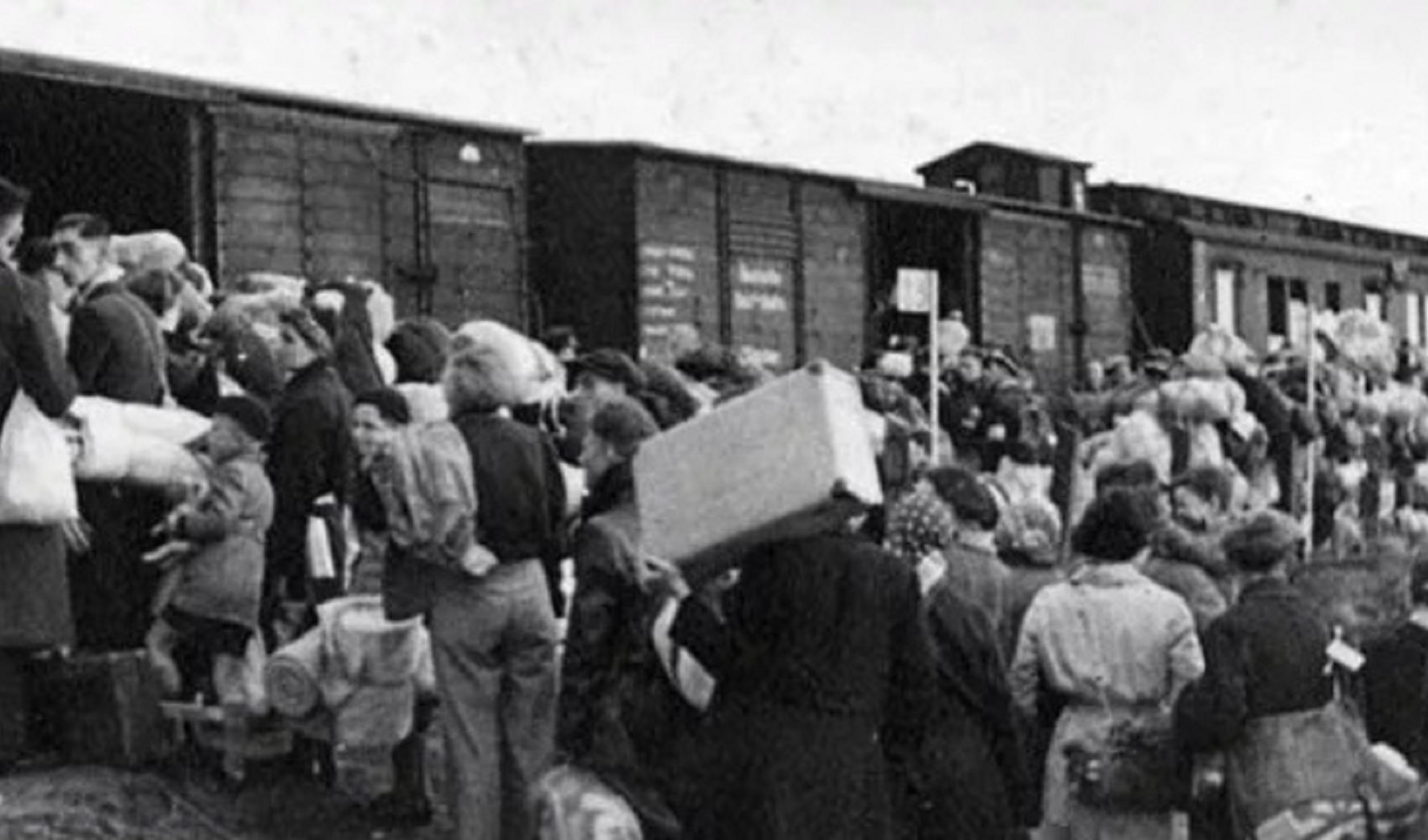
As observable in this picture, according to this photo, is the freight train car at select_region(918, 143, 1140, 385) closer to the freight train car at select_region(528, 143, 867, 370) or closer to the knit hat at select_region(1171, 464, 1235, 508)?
the freight train car at select_region(528, 143, 867, 370)

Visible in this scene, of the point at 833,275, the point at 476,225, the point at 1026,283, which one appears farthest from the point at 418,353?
the point at 1026,283

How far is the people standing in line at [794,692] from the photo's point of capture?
5895mm

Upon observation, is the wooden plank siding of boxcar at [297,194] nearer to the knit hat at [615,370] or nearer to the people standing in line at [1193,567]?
the knit hat at [615,370]

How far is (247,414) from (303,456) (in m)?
0.36

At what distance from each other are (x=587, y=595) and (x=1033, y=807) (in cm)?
168

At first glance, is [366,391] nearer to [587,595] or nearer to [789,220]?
[587,595]

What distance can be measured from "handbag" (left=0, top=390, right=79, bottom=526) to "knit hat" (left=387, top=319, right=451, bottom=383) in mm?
3702

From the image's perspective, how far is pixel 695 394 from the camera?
29.8 feet

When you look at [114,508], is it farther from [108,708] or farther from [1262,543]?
[1262,543]

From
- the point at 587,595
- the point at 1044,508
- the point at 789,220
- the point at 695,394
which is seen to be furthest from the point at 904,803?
the point at 789,220

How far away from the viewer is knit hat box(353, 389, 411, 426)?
30.3ft

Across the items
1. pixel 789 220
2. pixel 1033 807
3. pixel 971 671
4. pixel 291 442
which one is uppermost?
pixel 789 220

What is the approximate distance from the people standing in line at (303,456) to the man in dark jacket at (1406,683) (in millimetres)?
4026

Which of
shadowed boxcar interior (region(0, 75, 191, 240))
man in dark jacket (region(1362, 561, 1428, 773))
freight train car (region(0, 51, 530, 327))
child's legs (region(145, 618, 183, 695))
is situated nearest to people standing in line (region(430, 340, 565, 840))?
child's legs (region(145, 618, 183, 695))
